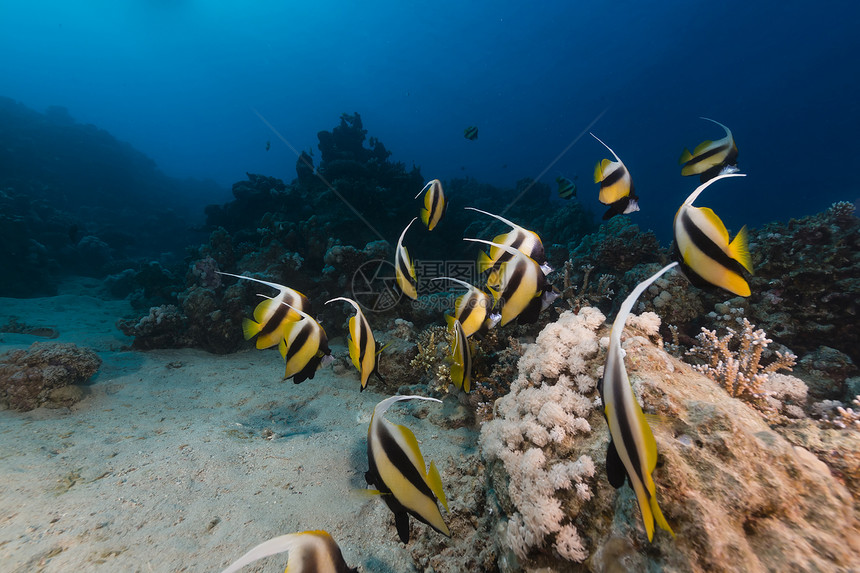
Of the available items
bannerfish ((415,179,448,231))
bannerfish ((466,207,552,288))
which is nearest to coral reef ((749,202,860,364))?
bannerfish ((466,207,552,288))

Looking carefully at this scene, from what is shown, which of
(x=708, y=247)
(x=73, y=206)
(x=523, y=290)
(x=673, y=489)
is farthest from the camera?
(x=73, y=206)

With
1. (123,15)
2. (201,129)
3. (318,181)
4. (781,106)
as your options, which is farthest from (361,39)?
(318,181)

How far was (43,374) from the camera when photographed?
13.8 feet

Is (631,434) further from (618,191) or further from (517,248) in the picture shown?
(618,191)

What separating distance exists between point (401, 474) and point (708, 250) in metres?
1.67

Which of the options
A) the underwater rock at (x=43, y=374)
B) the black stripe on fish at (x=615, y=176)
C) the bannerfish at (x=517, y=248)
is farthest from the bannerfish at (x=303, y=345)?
the underwater rock at (x=43, y=374)

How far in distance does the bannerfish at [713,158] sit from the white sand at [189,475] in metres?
3.49

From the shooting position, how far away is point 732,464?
1.34 metres

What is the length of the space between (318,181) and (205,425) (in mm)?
12023

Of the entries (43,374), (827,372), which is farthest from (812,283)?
(43,374)

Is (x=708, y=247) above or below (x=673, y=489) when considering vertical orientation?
above

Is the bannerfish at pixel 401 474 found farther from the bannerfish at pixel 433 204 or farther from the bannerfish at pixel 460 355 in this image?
the bannerfish at pixel 433 204

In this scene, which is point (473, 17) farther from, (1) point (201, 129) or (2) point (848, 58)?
(1) point (201, 129)

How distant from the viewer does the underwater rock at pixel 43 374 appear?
405cm
